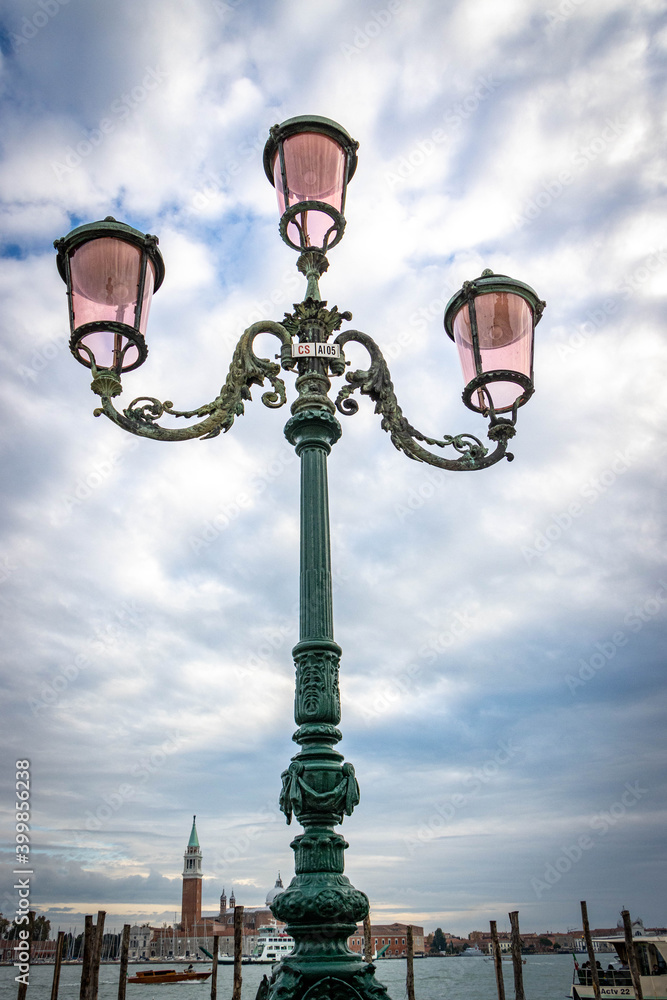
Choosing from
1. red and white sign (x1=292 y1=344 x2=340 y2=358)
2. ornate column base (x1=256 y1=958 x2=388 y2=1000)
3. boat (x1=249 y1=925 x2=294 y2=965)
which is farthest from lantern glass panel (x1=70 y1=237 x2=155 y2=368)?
boat (x1=249 y1=925 x2=294 y2=965)

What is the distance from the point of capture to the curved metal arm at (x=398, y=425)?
4930mm

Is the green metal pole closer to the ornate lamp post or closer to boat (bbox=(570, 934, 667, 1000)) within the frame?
the ornate lamp post

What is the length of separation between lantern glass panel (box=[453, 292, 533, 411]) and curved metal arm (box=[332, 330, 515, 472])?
0.36 m

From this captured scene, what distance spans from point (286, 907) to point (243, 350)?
3.18 metres

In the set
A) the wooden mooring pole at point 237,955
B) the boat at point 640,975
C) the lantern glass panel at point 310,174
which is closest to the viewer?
the lantern glass panel at point 310,174

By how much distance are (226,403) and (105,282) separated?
101cm

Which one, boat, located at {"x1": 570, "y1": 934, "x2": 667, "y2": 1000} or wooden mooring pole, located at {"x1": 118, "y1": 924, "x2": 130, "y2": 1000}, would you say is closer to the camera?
boat, located at {"x1": 570, "y1": 934, "x2": 667, "y2": 1000}

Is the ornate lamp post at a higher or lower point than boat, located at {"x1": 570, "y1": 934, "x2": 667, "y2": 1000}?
higher

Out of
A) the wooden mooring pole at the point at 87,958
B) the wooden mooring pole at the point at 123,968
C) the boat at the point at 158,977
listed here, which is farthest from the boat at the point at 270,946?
the wooden mooring pole at the point at 87,958

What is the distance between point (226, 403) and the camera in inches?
188

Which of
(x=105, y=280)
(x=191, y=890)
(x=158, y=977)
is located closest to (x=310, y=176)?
(x=105, y=280)

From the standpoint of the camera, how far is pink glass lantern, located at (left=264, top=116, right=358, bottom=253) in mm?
5074

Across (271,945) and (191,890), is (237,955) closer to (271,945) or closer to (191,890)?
(271,945)

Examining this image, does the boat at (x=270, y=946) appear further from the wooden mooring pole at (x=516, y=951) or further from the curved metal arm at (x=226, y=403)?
the curved metal arm at (x=226, y=403)
